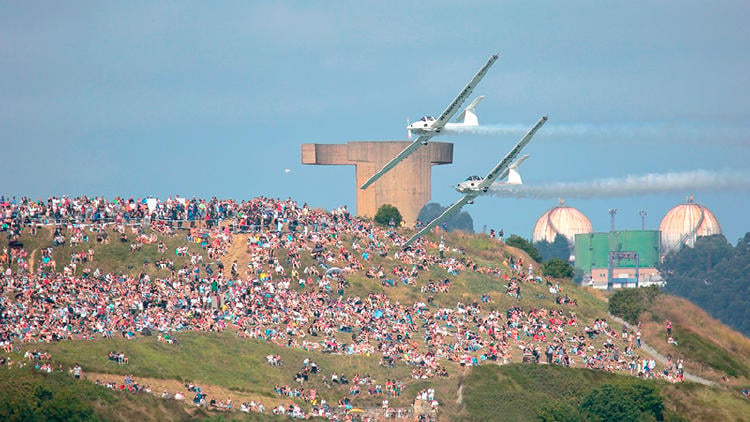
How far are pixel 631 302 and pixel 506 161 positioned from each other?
2185 cm

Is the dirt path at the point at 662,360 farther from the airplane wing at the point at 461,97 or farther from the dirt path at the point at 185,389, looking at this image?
the dirt path at the point at 185,389

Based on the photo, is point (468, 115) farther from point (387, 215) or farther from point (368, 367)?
point (387, 215)

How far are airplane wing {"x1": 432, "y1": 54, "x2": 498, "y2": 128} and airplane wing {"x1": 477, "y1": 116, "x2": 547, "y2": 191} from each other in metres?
4.56

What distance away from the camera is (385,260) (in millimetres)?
99875

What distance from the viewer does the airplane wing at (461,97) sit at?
8319 cm

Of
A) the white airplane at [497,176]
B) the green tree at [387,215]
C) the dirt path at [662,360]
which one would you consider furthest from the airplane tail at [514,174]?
the green tree at [387,215]

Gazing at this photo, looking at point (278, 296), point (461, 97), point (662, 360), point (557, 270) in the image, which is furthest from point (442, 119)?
point (557, 270)

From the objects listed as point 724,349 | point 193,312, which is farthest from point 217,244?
point 724,349

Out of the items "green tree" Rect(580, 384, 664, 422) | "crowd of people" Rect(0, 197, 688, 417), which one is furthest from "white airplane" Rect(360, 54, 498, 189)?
"green tree" Rect(580, 384, 664, 422)

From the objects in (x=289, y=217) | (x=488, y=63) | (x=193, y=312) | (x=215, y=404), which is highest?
(x=488, y=63)

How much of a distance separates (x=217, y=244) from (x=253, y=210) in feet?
19.8

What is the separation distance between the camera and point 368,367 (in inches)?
3095

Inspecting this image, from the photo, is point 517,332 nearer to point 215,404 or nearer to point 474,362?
point 474,362

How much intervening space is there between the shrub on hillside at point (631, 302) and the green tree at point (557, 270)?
382 inches
